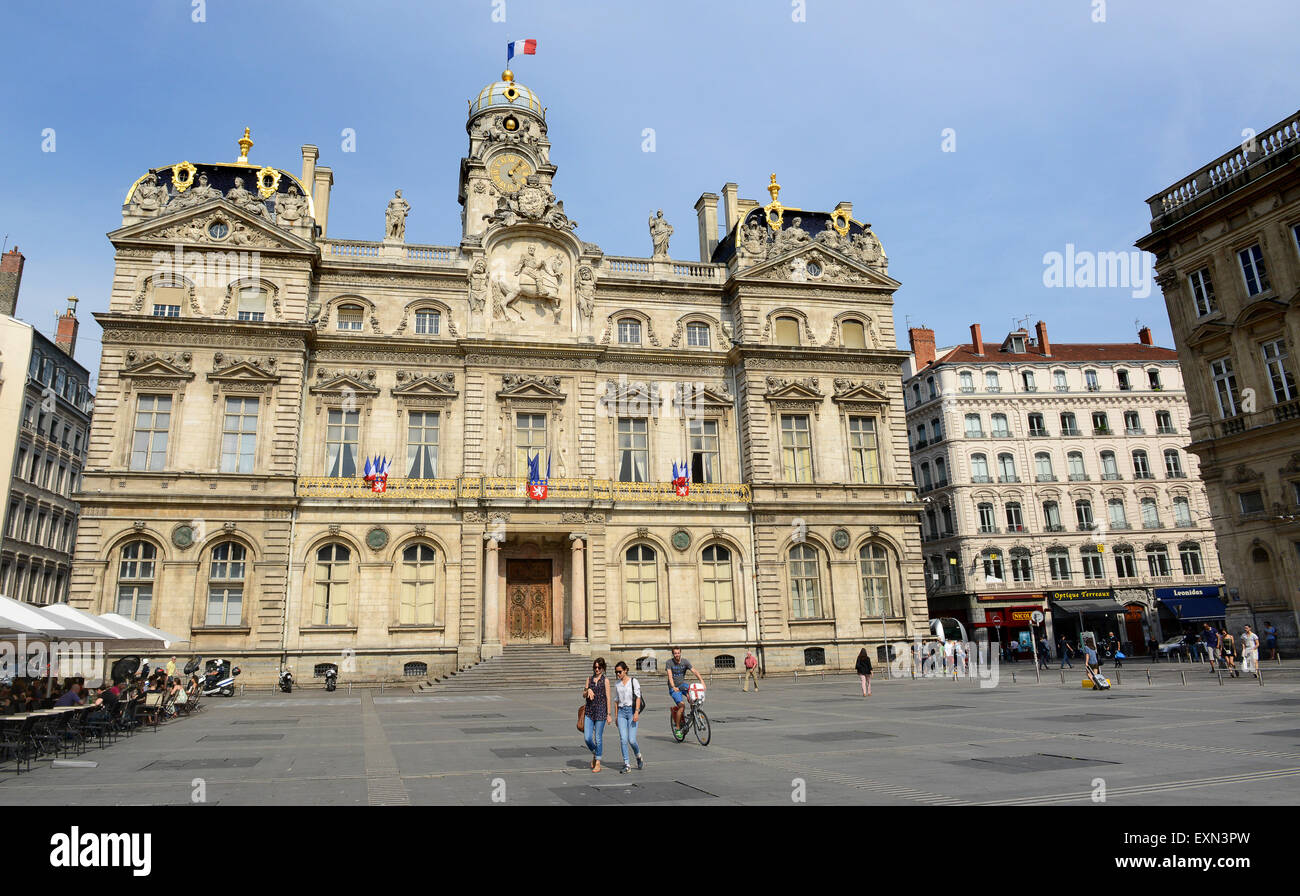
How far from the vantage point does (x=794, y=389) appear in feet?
135

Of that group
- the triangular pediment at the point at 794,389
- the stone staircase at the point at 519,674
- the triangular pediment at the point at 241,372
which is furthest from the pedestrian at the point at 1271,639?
the triangular pediment at the point at 241,372

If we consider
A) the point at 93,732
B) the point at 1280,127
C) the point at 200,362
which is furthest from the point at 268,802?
the point at 1280,127

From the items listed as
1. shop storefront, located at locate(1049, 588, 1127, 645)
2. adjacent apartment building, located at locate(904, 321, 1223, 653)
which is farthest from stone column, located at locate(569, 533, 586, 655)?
shop storefront, located at locate(1049, 588, 1127, 645)

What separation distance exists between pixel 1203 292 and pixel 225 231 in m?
43.8

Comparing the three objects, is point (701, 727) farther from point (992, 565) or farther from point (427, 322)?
point (992, 565)

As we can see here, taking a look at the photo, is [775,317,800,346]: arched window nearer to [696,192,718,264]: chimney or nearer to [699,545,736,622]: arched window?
[696,192,718,264]: chimney

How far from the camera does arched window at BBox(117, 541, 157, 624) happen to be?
3328 centimetres

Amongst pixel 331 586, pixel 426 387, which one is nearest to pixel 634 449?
pixel 426 387

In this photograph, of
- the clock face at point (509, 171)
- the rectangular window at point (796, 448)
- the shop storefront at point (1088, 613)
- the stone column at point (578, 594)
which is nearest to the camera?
the stone column at point (578, 594)

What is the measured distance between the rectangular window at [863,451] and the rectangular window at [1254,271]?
1662 centimetres

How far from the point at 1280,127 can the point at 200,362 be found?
150 feet

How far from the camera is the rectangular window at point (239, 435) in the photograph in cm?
3562

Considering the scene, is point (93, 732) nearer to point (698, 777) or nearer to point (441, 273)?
point (698, 777)

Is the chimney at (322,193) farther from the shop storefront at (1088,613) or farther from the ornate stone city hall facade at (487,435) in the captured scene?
the shop storefront at (1088,613)
